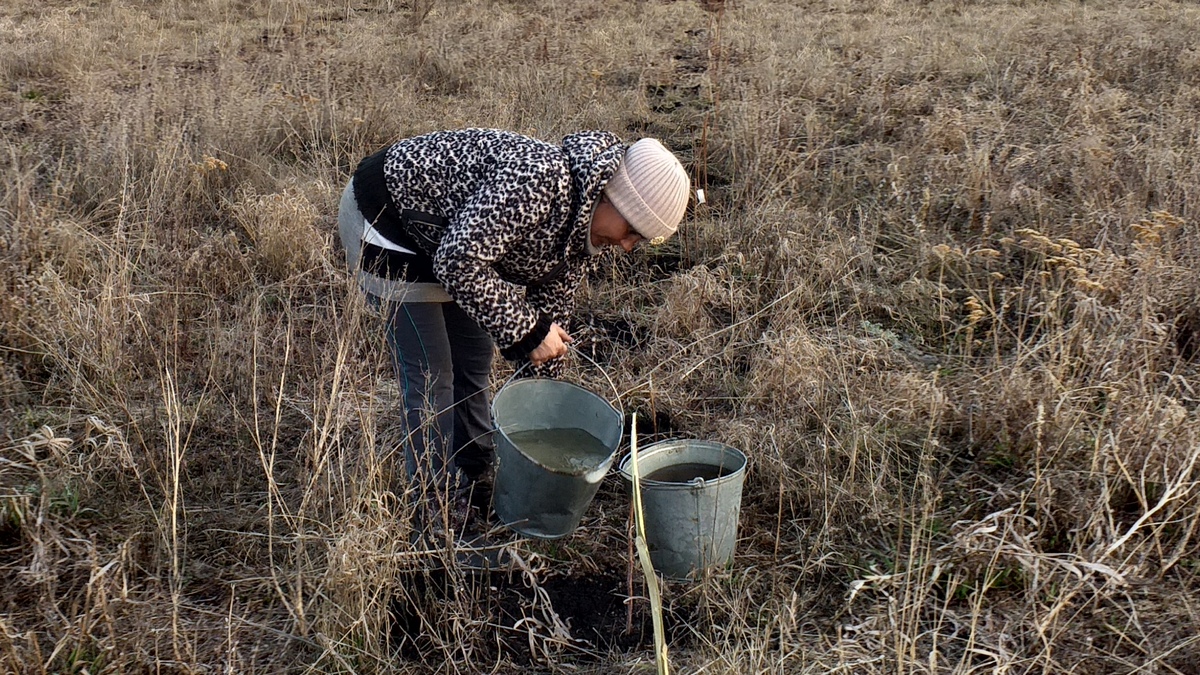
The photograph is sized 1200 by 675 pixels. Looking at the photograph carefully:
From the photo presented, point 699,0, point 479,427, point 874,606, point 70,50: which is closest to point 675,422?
point 479,427

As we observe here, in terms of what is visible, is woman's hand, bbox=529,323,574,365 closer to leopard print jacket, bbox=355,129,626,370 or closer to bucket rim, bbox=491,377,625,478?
leopard print jacket, bbox=355,129,626,370

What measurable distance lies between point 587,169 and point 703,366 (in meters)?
1.40

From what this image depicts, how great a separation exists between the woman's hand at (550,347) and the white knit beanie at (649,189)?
349 mm

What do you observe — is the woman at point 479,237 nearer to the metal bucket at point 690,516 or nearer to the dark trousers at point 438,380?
the dark trousers at point 438,380

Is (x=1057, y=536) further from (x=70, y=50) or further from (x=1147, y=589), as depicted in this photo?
(x=70, y=50)

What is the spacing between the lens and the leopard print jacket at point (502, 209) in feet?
7.90

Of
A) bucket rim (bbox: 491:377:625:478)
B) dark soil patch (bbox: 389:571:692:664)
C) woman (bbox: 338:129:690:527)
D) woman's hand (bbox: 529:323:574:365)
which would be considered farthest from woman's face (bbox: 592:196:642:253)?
dark soil patch (bbox: 389:571:692:664)

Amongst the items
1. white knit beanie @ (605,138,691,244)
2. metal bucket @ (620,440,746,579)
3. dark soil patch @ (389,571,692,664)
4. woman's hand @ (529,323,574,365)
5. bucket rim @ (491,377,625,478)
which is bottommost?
dark soil patch @ (389,571,692,664)

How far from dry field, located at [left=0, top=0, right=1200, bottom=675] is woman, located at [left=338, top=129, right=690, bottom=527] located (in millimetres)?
180

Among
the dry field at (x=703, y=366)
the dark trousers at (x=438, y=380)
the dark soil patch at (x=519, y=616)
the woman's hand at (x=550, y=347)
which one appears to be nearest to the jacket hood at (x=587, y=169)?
the woman's hand at (x=550, y=347)

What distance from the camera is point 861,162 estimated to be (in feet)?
16.8

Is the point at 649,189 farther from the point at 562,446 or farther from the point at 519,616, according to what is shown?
the point at 519,616

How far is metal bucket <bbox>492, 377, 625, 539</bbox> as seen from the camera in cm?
251

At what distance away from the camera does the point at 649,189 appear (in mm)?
2436
